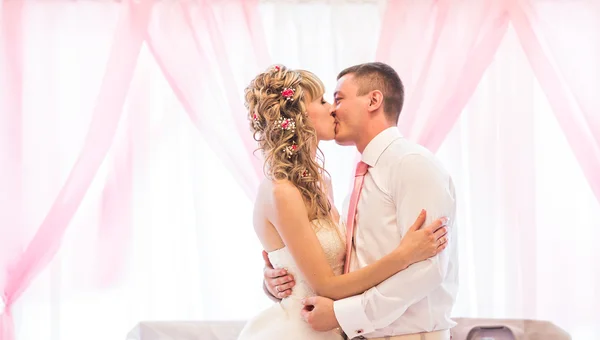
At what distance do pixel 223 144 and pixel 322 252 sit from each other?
1.46m

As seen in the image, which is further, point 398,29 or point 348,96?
point 398,29

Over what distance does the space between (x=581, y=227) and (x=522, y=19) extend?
1.20 m

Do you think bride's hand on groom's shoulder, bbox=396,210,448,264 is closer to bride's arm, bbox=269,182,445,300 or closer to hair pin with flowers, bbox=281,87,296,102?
bride's arm, bbox=269,182,445,300

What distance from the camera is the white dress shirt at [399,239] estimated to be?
2143 millimetres

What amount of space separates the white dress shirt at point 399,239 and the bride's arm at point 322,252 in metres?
0.03

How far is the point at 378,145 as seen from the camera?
233cm

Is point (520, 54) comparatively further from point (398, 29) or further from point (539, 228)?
point (539, 228)

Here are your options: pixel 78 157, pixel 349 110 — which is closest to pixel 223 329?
pixel 78 157

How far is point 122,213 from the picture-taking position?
369cm

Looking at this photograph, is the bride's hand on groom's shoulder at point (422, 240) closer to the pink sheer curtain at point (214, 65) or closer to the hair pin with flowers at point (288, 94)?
the hair pin with flowers at point (288, 94)

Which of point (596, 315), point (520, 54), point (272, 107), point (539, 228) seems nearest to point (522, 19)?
point (520, 54)

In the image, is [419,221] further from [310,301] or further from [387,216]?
[310,301]

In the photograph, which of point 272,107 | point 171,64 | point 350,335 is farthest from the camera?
point 171,64

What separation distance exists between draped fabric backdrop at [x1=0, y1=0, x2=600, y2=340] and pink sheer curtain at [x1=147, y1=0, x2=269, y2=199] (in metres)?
0.01
